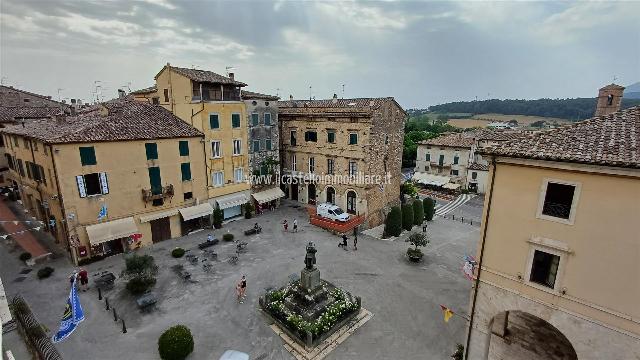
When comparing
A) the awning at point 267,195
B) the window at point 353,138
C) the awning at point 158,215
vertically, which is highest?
the window at point 353,138

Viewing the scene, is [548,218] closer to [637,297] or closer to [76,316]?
[637,297]

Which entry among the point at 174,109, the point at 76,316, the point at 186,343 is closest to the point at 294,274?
the point at 186,343

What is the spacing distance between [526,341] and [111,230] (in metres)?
27.0

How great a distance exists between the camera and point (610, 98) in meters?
21.4

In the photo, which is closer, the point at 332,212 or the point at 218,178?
the point at 218,178

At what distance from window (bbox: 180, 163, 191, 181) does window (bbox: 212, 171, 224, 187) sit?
8.45 ft

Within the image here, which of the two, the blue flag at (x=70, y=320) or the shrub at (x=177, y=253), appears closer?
the blue flag at (x=70, y=320)

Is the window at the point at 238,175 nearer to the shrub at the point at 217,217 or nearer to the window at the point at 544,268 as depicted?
the shrub at the point at 217,217

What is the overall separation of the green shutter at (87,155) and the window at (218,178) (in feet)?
31.6

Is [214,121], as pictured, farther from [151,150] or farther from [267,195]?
[267,195]

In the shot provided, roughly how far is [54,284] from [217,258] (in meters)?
10.1

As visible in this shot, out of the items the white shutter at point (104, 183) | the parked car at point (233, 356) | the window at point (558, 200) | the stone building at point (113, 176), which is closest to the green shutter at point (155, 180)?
the stone building at point (113, 176)

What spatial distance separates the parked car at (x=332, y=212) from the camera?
3054 centimetres

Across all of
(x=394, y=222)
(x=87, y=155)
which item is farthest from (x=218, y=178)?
(x=394, y=222)
